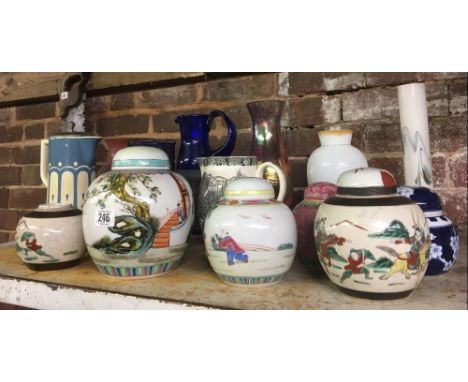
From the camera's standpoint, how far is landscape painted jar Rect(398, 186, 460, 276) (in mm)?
579

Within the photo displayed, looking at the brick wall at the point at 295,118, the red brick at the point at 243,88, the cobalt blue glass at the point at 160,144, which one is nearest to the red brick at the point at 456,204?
the brick wall at the point at 295,118

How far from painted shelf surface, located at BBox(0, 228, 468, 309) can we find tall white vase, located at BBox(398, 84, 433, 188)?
168mm

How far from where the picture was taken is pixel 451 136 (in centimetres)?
82

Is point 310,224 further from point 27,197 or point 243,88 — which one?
point 27,197

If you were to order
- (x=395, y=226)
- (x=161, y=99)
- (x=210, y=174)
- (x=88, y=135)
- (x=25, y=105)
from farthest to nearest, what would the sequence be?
1. (x=25, y=105)
2. (x=161, y=99)
3. (x=88, y=135)
4. (x=210, y=174)
5. (x=395, y=226)

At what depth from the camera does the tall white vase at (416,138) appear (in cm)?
69

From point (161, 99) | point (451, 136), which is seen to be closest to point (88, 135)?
point (161, 99)

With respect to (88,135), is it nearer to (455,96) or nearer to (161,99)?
(161,99)

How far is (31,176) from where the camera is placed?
4.38ft

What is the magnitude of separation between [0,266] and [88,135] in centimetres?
30

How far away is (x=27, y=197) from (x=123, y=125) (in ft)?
1.53

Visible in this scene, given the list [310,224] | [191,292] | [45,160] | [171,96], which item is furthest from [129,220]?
[171,96]

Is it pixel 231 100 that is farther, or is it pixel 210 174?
pixel 231 100

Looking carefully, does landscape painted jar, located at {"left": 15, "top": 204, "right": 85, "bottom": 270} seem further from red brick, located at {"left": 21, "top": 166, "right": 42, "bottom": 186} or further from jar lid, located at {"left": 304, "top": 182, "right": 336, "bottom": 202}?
red brick, located at {"left": 21, "top": 166, "right": 42, "bottom": 186}
